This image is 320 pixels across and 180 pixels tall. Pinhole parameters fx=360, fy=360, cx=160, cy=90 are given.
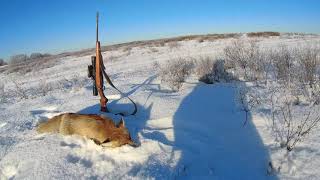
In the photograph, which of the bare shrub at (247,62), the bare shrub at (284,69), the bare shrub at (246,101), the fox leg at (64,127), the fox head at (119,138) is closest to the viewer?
the fox head at (119,138)

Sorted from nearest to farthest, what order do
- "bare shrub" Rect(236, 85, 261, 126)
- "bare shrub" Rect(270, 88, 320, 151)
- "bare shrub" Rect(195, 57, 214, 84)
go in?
"bare shrub" Rect(270, 88, 320, 151) → "bare shrub" Rect(236, 85, 261, 126) → "bare shrub" Rect(195, 57, 214, 84)

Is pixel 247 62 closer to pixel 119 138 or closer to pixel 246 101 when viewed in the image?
pixel 246 101

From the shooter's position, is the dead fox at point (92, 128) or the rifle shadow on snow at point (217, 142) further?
the dead fox at point (92, 128)

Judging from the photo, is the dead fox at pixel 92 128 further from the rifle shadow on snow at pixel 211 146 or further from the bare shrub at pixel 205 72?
the bare shrub at pixel 205 72

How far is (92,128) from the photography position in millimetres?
4531

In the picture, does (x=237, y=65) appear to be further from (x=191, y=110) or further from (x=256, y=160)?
(x=256, y=160)

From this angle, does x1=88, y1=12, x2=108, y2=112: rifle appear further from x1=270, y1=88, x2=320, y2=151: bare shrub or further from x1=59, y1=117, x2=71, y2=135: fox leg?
x1=270, y1=88, x2=320, y2=151: bare shrub

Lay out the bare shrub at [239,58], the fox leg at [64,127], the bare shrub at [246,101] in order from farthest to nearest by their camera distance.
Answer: the bare shrub at [239,58] → the bare shrub at [246,101] → the fox leg at [64,127]

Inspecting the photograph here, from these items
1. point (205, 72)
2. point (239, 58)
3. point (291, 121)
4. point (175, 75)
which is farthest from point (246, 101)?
point (239, 58)

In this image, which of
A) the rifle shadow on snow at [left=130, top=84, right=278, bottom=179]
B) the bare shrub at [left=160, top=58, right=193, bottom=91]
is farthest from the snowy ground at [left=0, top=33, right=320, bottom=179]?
the bare shrub at [left=160, top=58, right=193, bottom=91]

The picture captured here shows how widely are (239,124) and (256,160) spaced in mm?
1270

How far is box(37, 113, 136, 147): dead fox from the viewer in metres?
4.30

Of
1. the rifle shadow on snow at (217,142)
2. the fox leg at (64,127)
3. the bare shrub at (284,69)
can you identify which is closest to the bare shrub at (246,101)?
the rifle shadow on snow at (217,142)

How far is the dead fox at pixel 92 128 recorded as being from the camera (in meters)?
4.30
